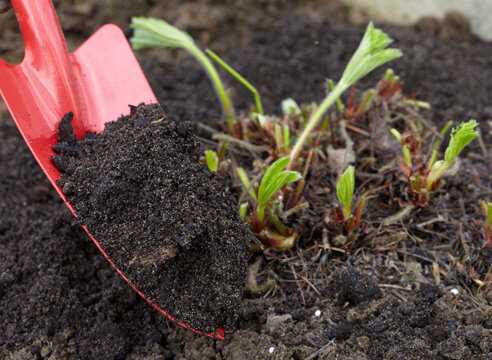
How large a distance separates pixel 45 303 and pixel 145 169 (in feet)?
1.36

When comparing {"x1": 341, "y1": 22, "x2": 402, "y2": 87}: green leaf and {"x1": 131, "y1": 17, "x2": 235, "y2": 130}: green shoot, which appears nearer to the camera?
{"x1": 341, "y1": 22, "x2": 402, "y2": 87}: green leaf

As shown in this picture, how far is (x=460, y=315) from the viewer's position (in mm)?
1314

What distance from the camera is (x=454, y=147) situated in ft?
4.49

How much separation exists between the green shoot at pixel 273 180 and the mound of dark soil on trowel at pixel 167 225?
4.0 inches

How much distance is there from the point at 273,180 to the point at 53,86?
625 millimetres

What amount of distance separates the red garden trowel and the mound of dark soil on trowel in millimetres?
142

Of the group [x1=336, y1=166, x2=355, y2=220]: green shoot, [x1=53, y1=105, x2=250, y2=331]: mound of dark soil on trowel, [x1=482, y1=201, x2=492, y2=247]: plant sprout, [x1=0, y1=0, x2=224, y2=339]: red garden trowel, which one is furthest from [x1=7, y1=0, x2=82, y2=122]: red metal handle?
[x1=482, y1=201, x2=492, y2=247]: plant sprout

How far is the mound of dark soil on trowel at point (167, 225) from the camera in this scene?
4.02ft

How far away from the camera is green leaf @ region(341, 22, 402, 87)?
1.51m

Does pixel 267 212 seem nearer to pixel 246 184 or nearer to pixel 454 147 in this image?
pixel 246 184

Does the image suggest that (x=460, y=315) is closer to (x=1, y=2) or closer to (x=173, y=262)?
(x=173, y=262)

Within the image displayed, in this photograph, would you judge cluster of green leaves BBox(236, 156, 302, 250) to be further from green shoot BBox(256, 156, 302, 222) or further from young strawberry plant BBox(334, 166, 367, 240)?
young strawberry plant BBox(334, 166, 367, 240)

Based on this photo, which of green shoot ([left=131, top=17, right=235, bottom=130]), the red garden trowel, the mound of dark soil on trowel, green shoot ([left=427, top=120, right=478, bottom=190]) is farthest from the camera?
green shoot ([left=131, top=17, right=235, bottom=130])

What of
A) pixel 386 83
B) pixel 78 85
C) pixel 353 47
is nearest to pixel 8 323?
pixel 78 85
